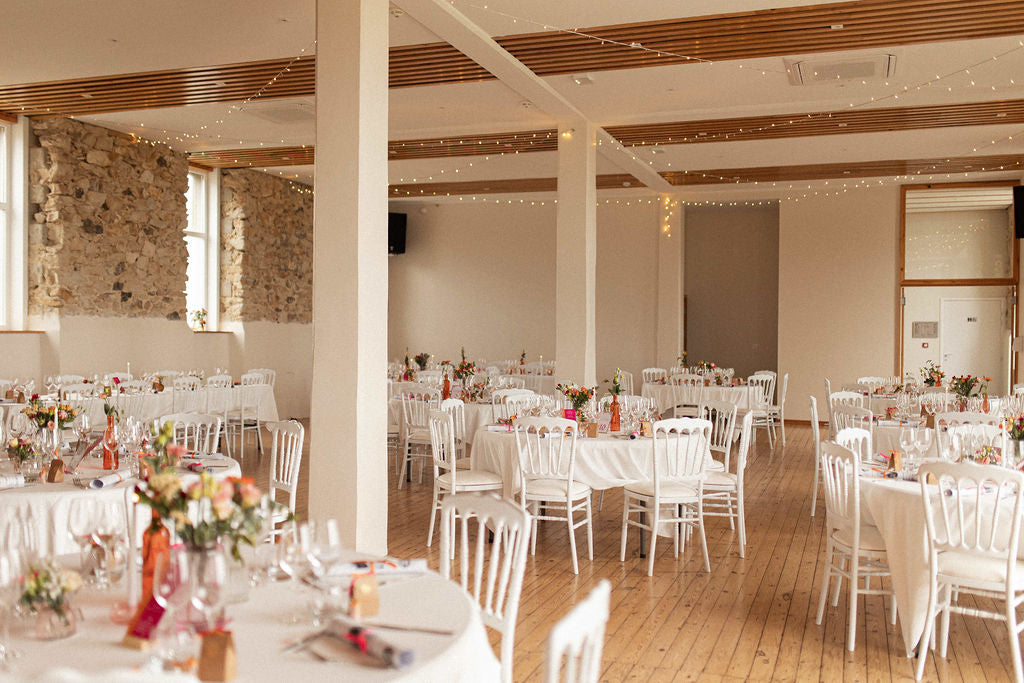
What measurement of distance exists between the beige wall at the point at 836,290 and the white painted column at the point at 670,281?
1.70 meters

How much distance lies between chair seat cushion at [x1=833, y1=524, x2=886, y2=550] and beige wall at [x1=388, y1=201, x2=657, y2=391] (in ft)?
35.5

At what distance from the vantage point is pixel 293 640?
7.04ft

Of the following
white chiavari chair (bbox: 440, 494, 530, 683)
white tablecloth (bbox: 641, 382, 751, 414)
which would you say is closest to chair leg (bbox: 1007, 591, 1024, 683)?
white chiavari chair (bbox: 440, 494, 530, 683)

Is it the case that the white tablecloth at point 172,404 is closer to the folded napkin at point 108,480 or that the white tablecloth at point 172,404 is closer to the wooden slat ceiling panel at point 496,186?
the folded napkin at point 108,480

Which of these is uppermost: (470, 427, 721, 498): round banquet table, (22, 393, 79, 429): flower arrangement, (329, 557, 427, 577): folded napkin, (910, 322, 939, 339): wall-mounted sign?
(910, 322, 939, 339): wall-mounted sign

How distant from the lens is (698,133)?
10664mm

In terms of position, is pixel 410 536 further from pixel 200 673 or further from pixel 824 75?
pixel 824 75

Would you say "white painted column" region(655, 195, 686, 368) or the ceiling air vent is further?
"white painted column" region(655, 195, 686, 368)

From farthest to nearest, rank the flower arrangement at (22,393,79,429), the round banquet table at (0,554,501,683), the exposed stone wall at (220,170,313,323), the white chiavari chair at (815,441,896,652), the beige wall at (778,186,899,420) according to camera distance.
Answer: the beige wall at (778,186,899,420)
the exposed stone wall at (220,170,313,323)
the flower arrangement at (22,393,79,429)
the white chiavari chair at (815,441,896,652)
the round banquet table at (0,554,501,683)

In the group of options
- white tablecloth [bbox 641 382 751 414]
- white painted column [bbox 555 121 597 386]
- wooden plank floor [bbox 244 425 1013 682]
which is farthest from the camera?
white tablecloth [bbox 641 382 751 414]

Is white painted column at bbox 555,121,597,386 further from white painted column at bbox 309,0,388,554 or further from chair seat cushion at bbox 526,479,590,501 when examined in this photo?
white painted column at bbox 309,0,388,554

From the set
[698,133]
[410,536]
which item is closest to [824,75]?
[698,133]

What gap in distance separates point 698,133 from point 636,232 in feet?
16.0

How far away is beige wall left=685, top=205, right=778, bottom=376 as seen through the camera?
1612 cm
